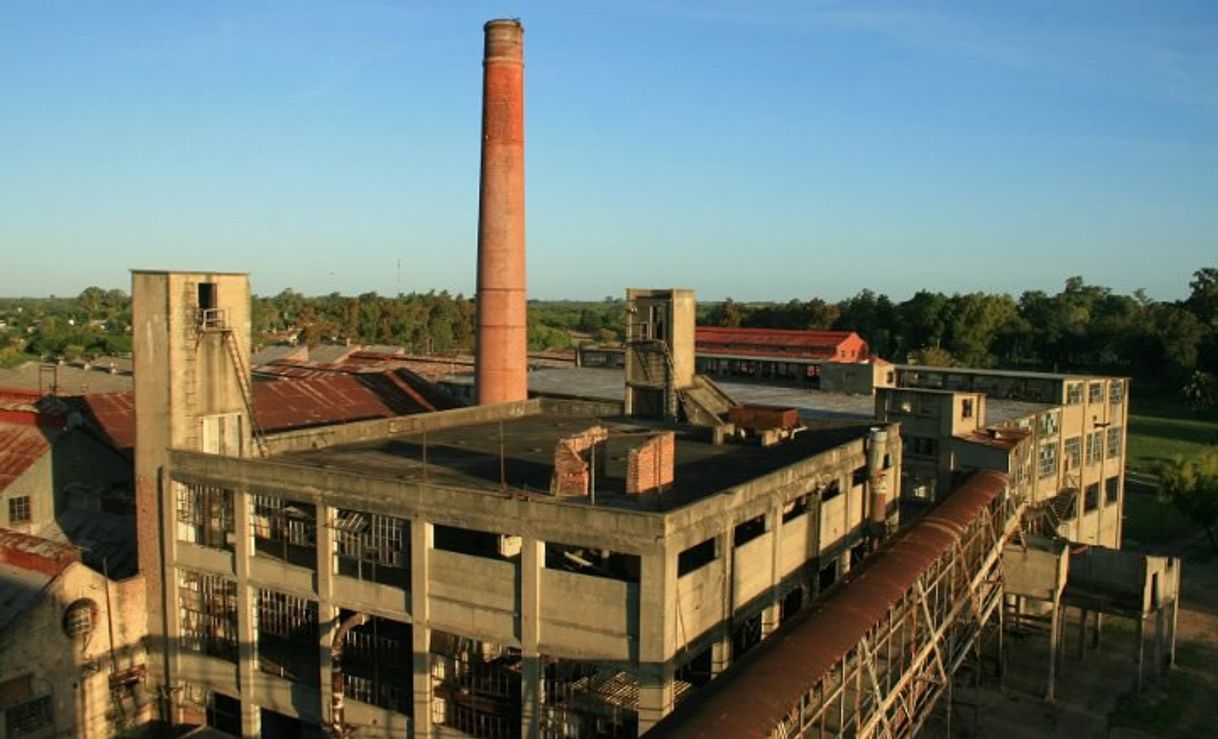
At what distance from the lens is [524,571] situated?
1872 centimetres

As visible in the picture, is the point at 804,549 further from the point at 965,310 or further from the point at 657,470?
the point at 965,310

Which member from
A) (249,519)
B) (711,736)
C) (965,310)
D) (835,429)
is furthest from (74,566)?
(965,310)

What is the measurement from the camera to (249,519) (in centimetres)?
2291

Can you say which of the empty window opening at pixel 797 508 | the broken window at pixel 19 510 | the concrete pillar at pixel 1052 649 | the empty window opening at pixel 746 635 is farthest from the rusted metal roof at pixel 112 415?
the concrete pillar at pixel 1052 649

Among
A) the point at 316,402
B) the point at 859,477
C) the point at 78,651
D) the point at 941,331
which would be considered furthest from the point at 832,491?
the point at 941,331

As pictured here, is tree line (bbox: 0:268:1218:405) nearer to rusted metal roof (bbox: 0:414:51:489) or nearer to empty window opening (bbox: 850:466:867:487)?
empty window opening (bbox: 850:466:867:487)

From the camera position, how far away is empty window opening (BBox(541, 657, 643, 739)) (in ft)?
62.1

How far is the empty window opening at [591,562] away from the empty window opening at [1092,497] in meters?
30.3

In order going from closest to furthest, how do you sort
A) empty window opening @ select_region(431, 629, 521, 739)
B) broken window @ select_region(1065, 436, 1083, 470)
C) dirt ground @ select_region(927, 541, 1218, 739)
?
1. empty window opening @ select_region(431, 629, 521, 739)
2. dirt ground @ select_region(927, 541, 1218, 739)
3. broken window @ select_region(1065, 436, 1083, 470)

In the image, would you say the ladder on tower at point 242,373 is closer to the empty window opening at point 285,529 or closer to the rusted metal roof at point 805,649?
the empty window opening at point 285,529

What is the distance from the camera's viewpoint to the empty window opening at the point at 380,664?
2178cm

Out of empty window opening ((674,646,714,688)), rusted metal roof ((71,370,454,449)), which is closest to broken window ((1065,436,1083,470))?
rusted metal roof ((71,370,454,449))

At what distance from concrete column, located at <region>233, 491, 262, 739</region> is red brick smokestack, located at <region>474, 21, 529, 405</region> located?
15.1 meters

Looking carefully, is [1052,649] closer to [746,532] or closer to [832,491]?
[832,491]
